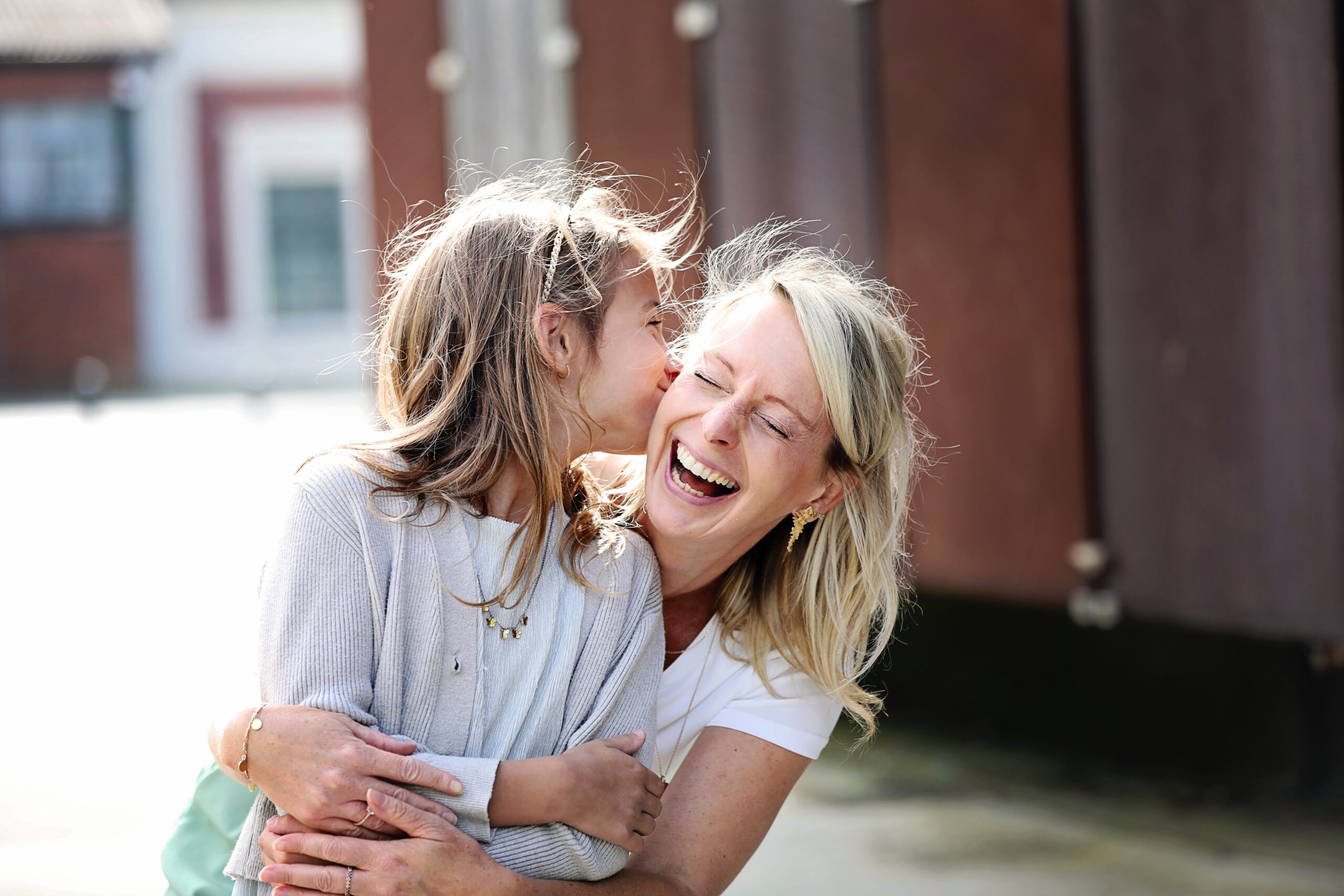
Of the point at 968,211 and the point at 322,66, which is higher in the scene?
→ the point at 322,66

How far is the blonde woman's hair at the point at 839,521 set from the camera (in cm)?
203

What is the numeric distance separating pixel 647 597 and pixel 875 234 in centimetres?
239

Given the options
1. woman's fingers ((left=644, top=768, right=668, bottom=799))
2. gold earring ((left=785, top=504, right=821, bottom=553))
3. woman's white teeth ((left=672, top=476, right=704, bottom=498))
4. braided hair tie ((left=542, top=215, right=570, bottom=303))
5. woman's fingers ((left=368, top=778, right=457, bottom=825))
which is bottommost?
woman's fingers ((left=644, top=768, right=668, bottom=799))

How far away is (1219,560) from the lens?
3.25 metres

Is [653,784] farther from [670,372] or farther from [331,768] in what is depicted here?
[670,372]

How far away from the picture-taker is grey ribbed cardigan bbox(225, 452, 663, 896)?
1.67 m

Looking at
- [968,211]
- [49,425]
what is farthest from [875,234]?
[49,425]

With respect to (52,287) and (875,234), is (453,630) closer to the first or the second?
(875,234)

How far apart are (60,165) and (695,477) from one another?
17509 mm

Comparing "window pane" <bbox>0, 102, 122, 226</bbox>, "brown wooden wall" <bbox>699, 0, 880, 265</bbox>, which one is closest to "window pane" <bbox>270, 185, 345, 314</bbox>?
"window pane" <bbox>0, 102, 122, 226</bbox>

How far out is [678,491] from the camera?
199 cm

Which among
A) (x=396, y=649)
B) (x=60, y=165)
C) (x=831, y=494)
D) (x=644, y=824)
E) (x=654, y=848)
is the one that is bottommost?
(x=654, y=848)

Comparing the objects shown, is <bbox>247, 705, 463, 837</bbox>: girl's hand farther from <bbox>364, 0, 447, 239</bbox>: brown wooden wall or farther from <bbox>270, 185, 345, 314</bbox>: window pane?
<bbox>270, 185, 345, 314</bbox>: window pane

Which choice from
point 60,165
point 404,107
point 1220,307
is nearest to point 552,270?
point 1220,307
